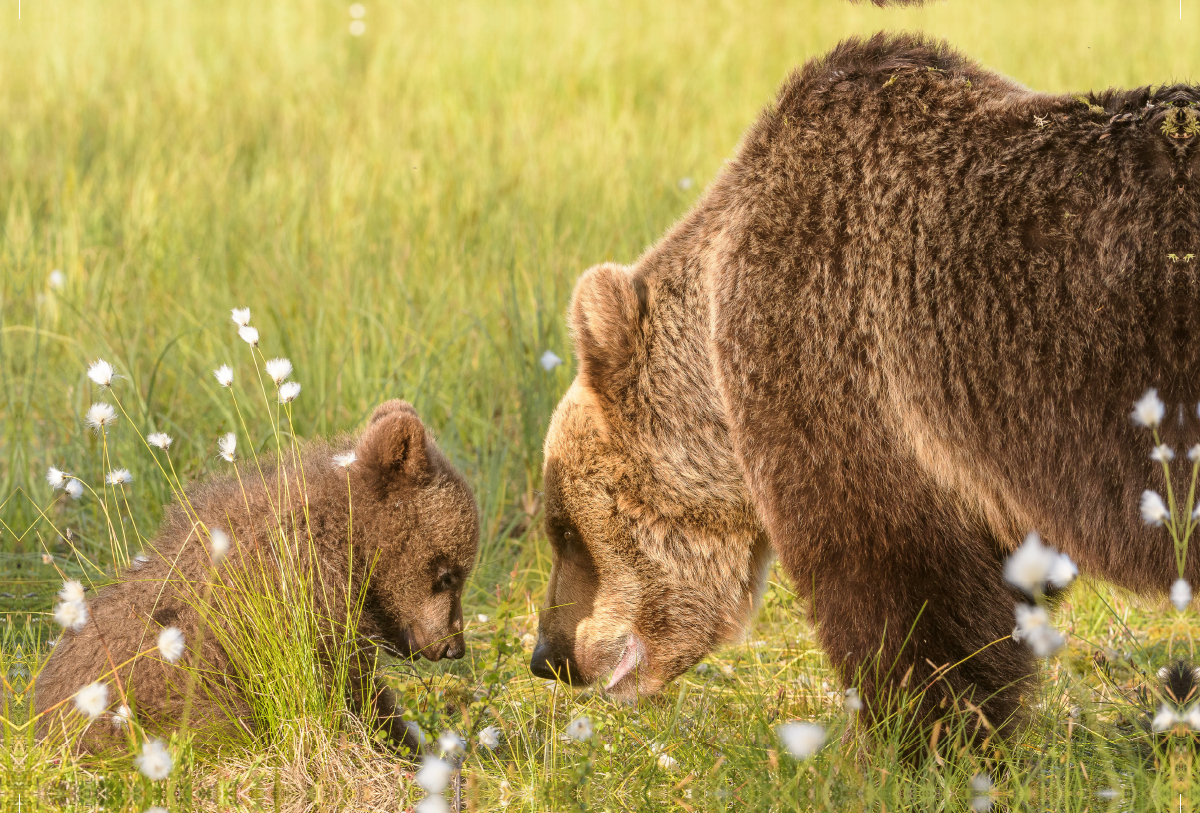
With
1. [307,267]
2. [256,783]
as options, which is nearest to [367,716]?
[256,783]

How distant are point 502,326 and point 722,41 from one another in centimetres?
640

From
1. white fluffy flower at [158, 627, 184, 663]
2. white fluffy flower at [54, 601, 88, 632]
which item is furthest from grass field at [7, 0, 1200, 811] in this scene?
white fluffy flower at [54, 601, 88, 632]

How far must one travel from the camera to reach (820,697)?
3.59m

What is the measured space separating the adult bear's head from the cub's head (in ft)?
1.00

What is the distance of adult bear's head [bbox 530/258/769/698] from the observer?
328cm

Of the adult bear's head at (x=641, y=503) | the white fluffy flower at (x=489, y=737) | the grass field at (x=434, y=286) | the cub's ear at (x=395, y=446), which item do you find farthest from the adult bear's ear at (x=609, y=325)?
the white fluffy flower at (x=489, y=737)

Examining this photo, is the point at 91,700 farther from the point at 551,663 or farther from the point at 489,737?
the point at 551,663

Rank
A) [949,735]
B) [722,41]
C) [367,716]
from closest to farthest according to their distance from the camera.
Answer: [949,735] → [367,716] → [722,41]

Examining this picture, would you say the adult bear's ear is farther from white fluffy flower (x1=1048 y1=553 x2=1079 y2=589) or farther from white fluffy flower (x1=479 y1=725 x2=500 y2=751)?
white fluffy flower (x1=1048 y1=553 x2=1079 y2=589)

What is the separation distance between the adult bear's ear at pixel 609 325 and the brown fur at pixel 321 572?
545 mm

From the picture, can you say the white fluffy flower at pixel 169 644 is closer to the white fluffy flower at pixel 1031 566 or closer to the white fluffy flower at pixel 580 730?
the white fluffy flower at pixel 580 730

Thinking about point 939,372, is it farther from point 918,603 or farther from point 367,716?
point 367,716

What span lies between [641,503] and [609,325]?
0.54m

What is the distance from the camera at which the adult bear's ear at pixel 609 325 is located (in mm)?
Answer: 3297
